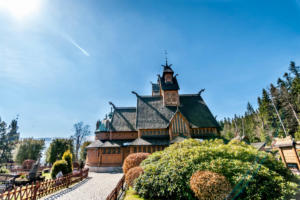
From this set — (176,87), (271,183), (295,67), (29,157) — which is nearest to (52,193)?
(271,183)

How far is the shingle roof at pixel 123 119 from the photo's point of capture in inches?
1025

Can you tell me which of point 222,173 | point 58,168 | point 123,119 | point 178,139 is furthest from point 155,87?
point 222,173

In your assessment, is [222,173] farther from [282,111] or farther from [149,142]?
[282,111]

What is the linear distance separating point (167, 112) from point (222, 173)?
2020 centimetres

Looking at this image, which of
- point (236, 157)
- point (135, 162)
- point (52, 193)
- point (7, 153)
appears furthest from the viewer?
point (7, 153)

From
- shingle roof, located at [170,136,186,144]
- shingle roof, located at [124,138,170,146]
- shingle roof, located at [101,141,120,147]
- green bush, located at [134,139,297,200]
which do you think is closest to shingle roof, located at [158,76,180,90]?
shingle roof, located at [170,136,186,144]

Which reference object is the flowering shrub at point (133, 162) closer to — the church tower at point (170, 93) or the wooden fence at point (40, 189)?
the wooden fence at point (40, 189)

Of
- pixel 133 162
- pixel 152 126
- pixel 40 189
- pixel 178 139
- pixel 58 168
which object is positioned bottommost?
pixel 40 189

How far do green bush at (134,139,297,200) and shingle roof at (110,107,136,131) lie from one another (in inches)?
717

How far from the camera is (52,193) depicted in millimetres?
10742

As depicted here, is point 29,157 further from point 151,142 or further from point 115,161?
point 151,142

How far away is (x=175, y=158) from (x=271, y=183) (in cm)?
461

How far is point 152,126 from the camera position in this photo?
2408 centimetres

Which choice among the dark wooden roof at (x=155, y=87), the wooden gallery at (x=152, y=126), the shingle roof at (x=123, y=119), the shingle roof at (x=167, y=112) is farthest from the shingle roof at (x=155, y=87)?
the shingle roof at (x=123, y=119)
